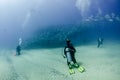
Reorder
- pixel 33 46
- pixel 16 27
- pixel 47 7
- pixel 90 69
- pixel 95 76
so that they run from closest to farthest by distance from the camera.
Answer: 1. pixel 95 76
2. pixel 90 69
3. pixel 33 46
4. pixel 47 7
5. pixel 16 27

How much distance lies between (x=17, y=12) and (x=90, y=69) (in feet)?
267

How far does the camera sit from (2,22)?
331 feet

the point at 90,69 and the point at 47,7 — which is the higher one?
the point at 47,7

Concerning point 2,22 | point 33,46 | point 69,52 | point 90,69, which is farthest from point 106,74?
point 2,22

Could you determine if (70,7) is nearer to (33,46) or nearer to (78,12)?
(78,12)

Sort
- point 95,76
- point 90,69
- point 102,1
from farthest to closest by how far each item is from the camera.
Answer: point 102,1, point 90,69, point 95,76

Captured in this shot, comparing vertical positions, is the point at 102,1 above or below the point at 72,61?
above

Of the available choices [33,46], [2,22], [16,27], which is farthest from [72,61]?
[2,22]

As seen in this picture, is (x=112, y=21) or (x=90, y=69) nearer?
(x=90, y=69)

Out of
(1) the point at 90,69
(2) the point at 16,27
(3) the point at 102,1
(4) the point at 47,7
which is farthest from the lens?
(3) the point at 102,1

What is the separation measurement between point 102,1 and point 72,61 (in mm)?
83112

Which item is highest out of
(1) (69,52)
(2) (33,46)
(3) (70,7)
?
(3) (70,7)

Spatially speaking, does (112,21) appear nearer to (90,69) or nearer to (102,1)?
(102,1)

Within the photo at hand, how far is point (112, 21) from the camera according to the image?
95.8 meters
